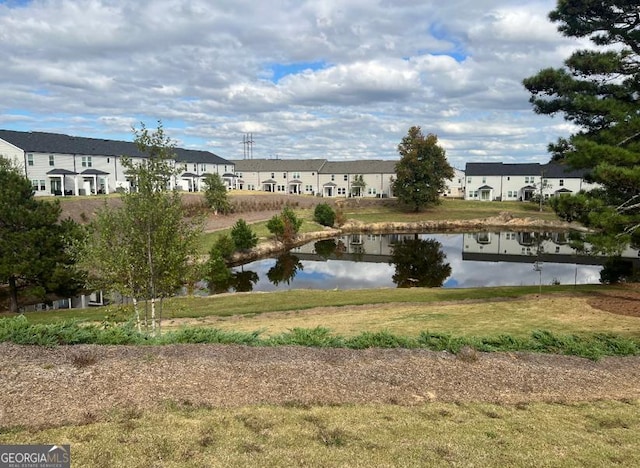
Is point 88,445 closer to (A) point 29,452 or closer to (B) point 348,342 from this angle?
(A) point 29,452

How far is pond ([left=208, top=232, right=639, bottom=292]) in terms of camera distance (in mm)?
36312

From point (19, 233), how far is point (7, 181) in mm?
3010

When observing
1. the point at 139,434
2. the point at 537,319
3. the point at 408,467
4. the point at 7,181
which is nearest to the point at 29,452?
the point at 139,434

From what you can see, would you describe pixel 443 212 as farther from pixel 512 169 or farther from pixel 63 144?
pixel 63 144

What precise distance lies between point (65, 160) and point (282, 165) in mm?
58352

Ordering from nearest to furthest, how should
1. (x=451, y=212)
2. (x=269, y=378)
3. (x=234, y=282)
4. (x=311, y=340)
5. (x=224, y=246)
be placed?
(x=269, y=378) < (x=311, y=340) < (x=234, y=282) < (x=224, y=246) < (x=451, y=212)

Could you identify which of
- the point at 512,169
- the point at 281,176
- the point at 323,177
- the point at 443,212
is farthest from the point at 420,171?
the point at 281,176

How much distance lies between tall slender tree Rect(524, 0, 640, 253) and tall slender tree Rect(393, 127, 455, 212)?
57516mm

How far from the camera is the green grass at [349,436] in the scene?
6.29 meters

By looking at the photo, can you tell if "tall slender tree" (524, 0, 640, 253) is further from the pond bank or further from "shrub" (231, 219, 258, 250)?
the pond bank

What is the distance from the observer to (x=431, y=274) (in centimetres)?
3953

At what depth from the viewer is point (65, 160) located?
6088 centimetres

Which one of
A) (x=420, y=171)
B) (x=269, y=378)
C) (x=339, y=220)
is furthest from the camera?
(x=420, y=171)

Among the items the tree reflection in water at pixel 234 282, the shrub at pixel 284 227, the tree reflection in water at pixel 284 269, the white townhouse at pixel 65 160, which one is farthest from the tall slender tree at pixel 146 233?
the white townhouse at pixel 65 160
